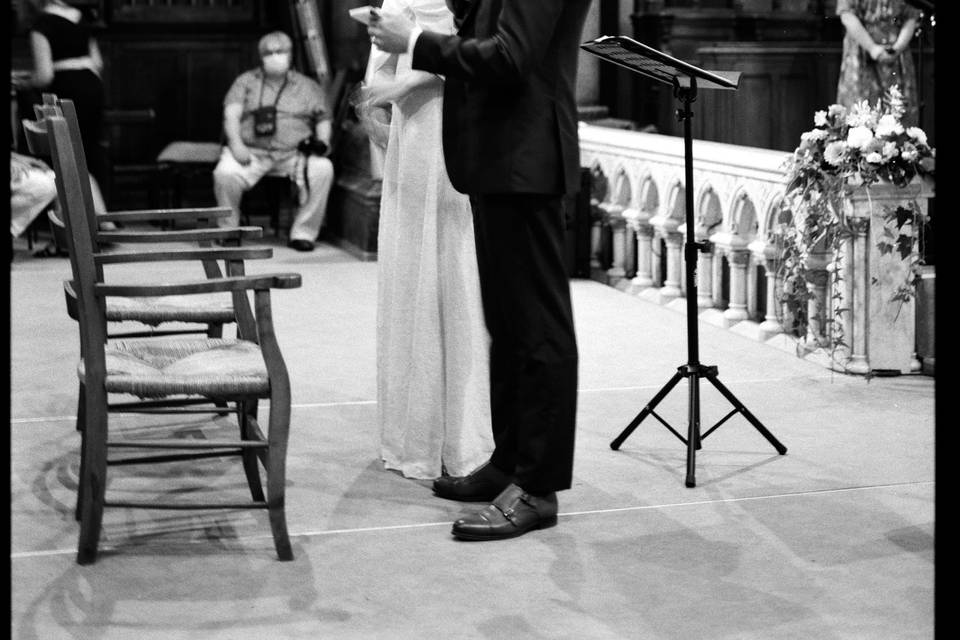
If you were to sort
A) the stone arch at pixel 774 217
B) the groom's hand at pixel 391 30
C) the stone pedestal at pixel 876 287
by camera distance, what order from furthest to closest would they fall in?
the stone arch at pixel 774 217
the stone pedestal at pixel 876 287
the groom's hand at pixel 391 30

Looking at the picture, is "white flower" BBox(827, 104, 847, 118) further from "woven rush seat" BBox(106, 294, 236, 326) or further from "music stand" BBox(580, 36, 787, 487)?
"woven rush seat" BBox(106, 294, 236, 326)

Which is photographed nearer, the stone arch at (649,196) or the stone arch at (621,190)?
the stone arch at (649,196)

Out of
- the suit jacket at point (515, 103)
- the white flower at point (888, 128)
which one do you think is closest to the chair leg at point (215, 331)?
the suit jacket at point (515, 103)

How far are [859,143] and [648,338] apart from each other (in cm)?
136

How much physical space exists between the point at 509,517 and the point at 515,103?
977 mm

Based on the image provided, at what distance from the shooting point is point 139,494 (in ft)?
13.4

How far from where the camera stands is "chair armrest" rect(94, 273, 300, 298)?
3387mm

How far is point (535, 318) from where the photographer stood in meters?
3.53

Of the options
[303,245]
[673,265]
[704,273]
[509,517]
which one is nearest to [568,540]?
[509,517]

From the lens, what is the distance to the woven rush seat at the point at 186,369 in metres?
3.41

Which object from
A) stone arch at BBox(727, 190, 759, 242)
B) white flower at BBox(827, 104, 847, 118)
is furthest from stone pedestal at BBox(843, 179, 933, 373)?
stone arch at BBox(727, 190, 759, 242)

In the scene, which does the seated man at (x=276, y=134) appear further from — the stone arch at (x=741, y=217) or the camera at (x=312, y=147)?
the stone arch at (x=741, y=217)

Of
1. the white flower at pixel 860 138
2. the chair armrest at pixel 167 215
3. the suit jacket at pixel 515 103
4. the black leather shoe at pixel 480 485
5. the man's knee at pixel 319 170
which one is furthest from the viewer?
the man's knee at pixel 319 170

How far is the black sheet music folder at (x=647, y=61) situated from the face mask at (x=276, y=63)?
5.74 meters
